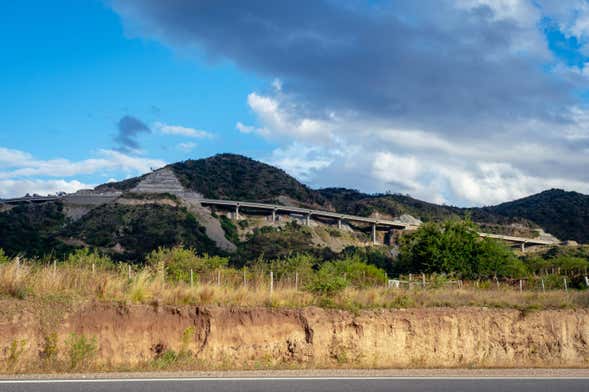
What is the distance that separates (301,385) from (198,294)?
6571mm

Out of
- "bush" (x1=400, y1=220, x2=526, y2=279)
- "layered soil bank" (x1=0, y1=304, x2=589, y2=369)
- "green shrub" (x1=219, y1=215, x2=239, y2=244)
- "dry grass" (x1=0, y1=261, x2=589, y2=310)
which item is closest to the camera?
"layered soil bank" (x1=0, y1=304, x2=589, y2=369)

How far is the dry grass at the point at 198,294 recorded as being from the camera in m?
14.0

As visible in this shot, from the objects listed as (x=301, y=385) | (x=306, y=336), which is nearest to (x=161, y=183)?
(x=306, y=336)

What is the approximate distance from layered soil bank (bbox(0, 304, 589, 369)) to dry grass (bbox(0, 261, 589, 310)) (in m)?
0.45

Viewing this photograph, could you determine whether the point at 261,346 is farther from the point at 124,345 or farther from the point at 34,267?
the point at 34,267

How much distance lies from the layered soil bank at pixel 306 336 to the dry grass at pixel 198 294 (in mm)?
451

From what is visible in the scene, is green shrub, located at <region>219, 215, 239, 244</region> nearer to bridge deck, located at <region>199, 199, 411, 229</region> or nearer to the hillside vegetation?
bridge deck, located at <region>199, 199, 411, 229</region>

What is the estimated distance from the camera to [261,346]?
1484 centimetres

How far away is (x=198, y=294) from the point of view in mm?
15398

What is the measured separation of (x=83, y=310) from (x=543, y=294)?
15.2m

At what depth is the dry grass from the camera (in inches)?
549

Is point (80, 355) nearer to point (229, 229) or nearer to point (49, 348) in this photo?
point (49, 348)

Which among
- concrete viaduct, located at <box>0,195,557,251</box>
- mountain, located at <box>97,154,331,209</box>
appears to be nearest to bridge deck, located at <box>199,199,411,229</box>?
concrete viaduct, located at <box>0,195,557,251</box>

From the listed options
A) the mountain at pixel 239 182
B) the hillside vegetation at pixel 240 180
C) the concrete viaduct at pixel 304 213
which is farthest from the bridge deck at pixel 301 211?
the hillside vegetation at pixel 240 180
